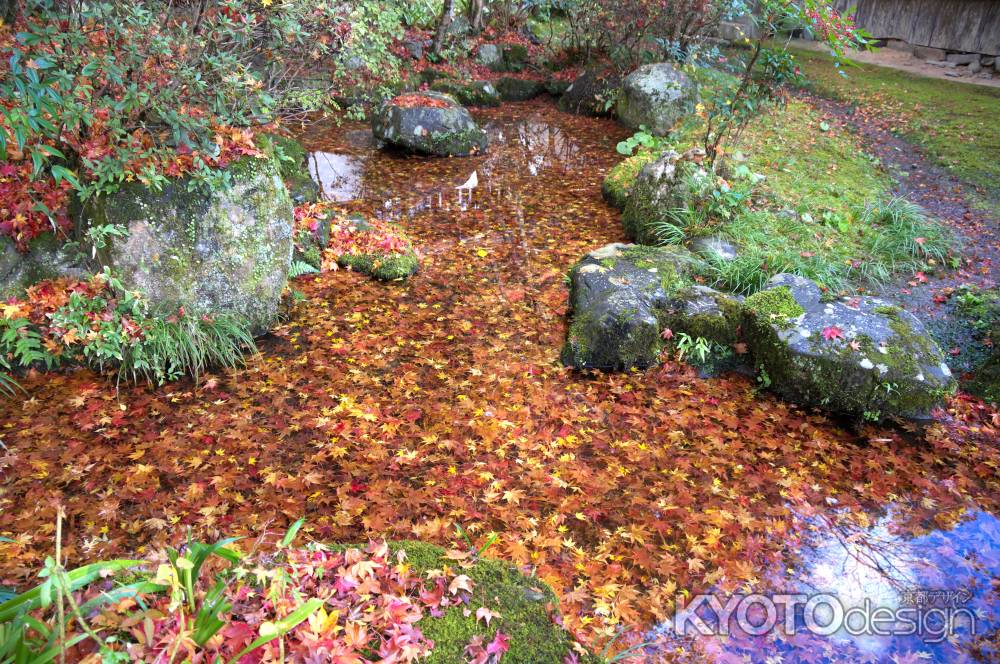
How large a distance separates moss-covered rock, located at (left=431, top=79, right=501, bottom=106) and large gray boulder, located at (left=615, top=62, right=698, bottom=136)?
3.75m

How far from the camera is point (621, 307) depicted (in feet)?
18.1

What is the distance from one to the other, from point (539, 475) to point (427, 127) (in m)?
8.49

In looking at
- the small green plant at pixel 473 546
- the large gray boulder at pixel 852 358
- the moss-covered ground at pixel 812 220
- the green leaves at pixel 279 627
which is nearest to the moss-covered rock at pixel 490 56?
the moss-covered ground at pixel 812 220

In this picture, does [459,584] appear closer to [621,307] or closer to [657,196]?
[621,307]

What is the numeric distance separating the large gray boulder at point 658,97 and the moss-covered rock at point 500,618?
11537 millimetres

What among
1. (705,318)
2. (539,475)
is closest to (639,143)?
(705,318)

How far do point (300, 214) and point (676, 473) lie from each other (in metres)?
5.34

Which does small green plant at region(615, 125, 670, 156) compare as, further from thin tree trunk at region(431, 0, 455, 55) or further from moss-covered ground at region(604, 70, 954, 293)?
thin tree trunk at region(431, 0, 455, 55)

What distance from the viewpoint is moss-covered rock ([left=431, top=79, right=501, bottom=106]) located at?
14867 mm

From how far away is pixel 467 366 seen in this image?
17.7 feet

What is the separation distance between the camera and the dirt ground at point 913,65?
14.3 meters

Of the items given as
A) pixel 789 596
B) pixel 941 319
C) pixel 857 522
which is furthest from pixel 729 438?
pixel 941 319

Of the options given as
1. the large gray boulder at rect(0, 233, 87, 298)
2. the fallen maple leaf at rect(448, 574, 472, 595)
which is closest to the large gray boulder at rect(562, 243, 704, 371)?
the fallen maple leaf at rect(448, 574, 472, 595)

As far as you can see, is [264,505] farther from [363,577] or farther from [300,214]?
A: [300,214]
